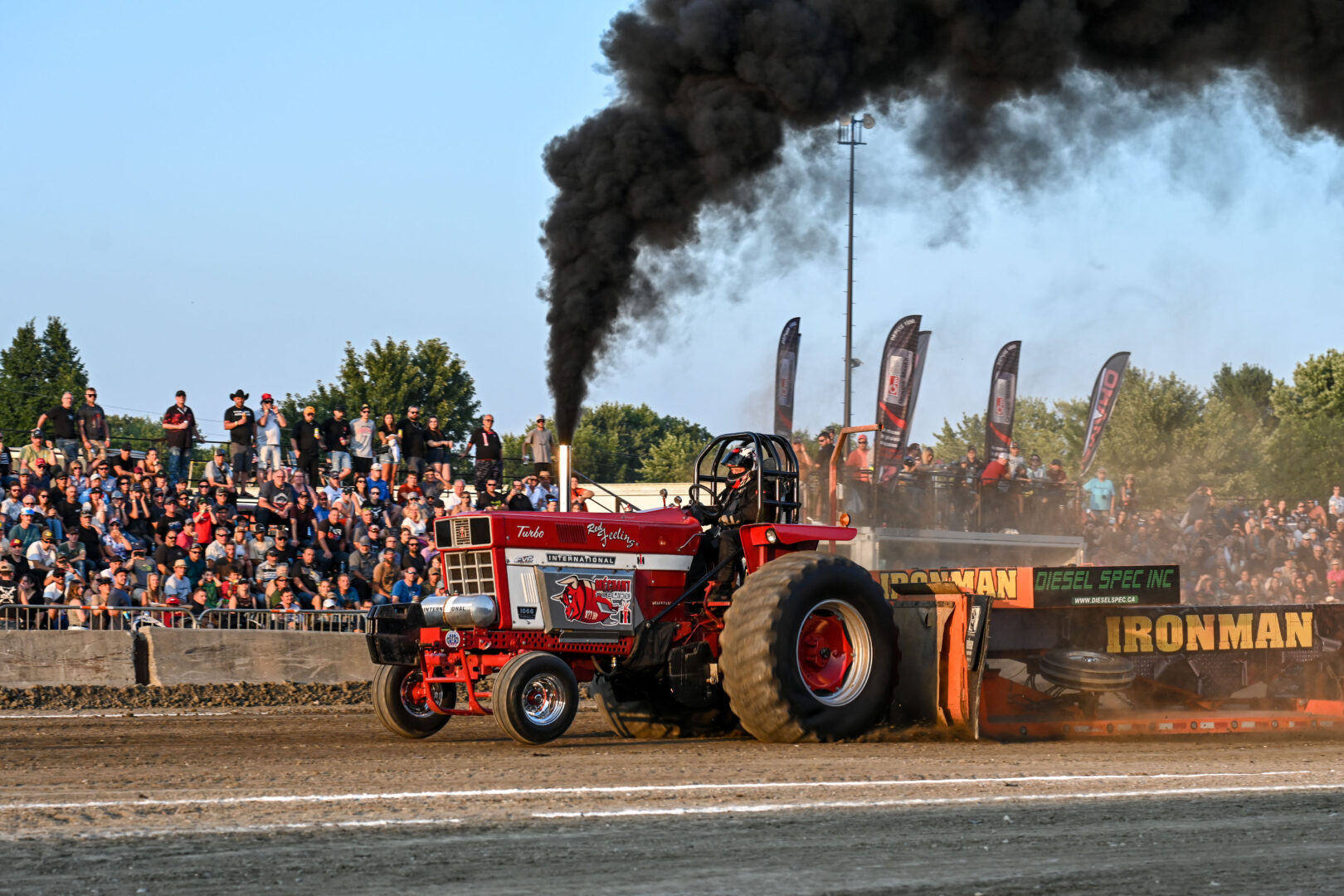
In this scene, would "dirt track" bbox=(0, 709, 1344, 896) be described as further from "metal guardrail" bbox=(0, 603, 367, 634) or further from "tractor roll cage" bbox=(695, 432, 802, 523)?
"metal guardrail" bbox=(0, 603, 367, 634)

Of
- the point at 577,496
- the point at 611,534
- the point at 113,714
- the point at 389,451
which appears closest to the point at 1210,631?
the point at 611,534

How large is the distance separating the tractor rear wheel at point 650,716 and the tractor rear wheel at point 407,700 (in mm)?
1171

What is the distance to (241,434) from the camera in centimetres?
1853

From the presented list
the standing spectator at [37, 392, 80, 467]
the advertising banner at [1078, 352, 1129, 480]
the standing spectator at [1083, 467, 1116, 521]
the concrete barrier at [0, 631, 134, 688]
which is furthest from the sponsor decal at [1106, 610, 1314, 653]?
the advertising banner at [1078, 352, 1129, 480]

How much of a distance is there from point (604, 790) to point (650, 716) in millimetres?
3446

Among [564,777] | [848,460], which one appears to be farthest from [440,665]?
[848,460]

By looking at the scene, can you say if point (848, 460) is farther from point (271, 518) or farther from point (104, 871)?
point (104, 871)

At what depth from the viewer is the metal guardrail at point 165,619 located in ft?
44.9

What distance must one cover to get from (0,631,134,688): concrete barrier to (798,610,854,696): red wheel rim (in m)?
6.94

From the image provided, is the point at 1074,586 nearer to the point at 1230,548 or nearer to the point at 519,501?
the point at 519,501

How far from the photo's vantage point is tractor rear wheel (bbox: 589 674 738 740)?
33.4 ft

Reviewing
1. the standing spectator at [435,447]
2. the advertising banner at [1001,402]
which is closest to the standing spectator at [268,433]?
the standing spectator at [435,447]

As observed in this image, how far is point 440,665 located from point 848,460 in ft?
43.0

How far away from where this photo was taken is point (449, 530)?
9.41 metres
